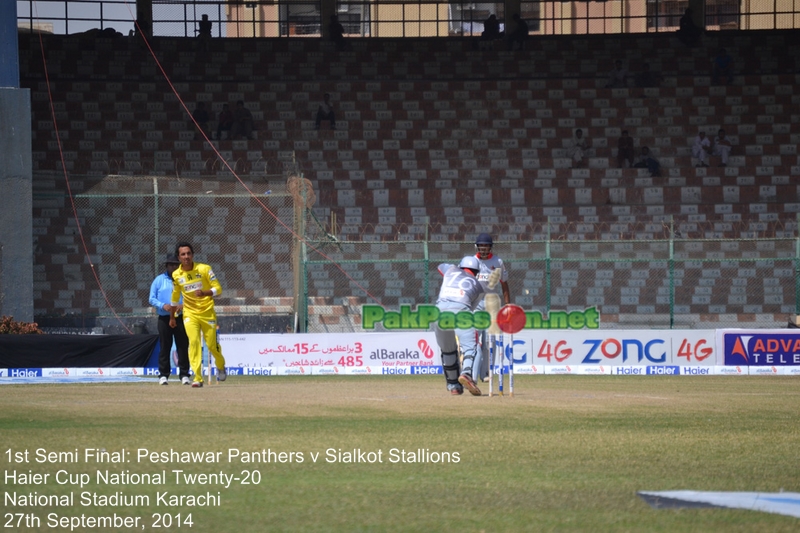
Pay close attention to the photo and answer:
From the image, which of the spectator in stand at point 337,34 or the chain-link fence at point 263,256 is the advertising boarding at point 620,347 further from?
the spectator in stand at point 337,34

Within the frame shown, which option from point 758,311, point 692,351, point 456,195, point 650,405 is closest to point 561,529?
point 650,405

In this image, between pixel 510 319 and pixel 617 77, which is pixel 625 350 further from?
pixel 617 77

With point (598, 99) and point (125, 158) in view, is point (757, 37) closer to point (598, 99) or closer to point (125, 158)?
point (598, 99)

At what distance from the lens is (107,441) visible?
28.2ft

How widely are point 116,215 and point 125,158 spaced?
30.4 ft

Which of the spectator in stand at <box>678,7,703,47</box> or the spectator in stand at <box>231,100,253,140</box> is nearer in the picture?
the spectator in stand at <box>231,100,253,140</box>

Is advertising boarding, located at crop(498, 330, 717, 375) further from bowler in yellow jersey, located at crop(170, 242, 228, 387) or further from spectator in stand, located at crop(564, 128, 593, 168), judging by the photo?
spectator in stand, located at crop(564, 128, 593, 168)

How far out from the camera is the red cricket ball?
13.1m

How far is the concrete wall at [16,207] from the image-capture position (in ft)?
76.5

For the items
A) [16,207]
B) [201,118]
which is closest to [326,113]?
[201,118]

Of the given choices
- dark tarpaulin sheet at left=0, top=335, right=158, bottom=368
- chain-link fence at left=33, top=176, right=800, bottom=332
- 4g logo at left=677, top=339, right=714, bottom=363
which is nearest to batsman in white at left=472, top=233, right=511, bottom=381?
dark tarpaulin sheet at left=0, top=335, right=158, bottom=368

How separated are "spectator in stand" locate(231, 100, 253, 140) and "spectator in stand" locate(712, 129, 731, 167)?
14.8 meters

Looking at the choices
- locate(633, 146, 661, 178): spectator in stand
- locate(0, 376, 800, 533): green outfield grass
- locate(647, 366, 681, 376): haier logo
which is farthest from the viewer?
locate(633, 146, 661, 178): spectator in stand

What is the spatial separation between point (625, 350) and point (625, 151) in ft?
42.0
